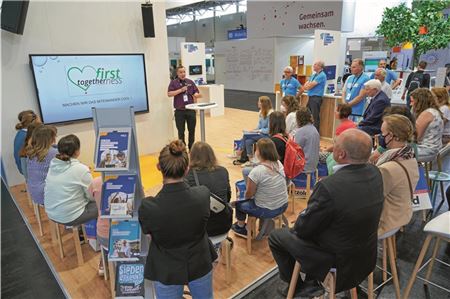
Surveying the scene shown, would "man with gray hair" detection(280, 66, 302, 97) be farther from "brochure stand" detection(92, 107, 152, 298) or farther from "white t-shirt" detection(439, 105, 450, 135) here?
"brochure stand" detection(92, 107, 152, 298)

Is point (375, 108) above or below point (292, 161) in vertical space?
above

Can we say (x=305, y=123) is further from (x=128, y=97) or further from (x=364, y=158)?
(x=128, y=97)

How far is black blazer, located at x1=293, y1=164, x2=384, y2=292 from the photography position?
4.90ft

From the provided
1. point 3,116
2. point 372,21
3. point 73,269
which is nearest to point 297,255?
point 73,269

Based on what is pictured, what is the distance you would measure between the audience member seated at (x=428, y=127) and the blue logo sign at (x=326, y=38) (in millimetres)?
4092

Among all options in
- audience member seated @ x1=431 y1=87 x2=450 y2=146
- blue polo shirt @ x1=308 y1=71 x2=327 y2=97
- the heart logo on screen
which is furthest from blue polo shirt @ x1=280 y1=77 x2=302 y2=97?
the heart logo on screen

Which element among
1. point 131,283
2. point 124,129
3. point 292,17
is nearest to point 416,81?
point 292,17

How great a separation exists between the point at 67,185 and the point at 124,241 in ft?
2.81

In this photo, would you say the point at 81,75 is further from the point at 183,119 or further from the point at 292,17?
the point at 292,17

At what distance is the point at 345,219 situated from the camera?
4.91 feet

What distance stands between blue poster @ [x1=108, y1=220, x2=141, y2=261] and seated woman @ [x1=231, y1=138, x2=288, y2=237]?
1.02 metres

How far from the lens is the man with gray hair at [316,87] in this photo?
5891 mm

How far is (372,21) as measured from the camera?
33.2 ft

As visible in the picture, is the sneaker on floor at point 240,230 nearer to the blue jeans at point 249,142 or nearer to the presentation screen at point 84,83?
the blue jeans at point 249,142
